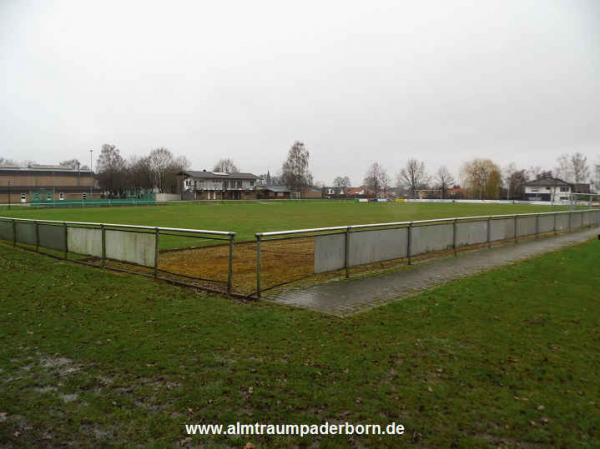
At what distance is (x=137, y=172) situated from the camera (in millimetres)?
99188

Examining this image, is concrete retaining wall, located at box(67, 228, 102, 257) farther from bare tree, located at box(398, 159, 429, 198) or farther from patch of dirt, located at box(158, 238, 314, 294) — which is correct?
bare tree, located at box(398, 159, 429, 198)

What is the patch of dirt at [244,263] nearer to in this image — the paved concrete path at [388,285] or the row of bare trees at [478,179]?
the paved concrete path at [388,285]

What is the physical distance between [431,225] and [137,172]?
97.0 m

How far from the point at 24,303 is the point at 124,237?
331 cm

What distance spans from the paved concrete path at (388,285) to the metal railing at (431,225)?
419 mm

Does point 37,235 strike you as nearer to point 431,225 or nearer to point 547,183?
point 431,225

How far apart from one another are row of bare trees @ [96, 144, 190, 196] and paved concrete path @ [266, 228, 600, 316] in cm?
9641

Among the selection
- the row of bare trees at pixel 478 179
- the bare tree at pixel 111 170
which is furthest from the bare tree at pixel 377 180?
the bare tree at pixel 111 170

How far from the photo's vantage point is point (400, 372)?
4.53 metres

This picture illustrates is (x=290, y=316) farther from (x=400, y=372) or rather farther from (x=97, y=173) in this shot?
(x=97, y=173)

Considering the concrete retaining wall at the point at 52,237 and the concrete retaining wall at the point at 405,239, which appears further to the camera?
the concrete retaining wall at the point at 52,237

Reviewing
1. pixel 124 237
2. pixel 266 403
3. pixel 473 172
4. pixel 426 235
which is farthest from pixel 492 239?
pixel 473 172

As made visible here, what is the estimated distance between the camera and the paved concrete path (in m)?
7.49

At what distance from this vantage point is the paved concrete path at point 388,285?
7492 mm
